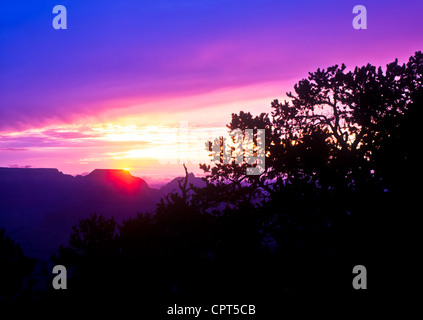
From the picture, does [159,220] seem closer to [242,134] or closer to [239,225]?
[239,225]

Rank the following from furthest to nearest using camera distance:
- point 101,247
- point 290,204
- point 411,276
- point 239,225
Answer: point 101,247, point 239,225, point 290,204, point 411,276

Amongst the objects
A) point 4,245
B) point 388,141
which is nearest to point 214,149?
point 388,141

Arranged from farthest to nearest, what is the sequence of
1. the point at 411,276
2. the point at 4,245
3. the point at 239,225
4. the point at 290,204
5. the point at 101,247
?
the point at 4,245 → the point at 101,247 → the point at 239,225 → the point at 290,204 → the point at 411,276

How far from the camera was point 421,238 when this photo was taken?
10328mm

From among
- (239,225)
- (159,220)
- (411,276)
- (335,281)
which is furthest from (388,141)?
(159,220)

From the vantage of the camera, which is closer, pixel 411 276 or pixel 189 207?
pixel 411 276

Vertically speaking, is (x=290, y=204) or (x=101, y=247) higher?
(x=290, y=204)

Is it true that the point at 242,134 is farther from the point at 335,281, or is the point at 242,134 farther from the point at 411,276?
the point at 411,276

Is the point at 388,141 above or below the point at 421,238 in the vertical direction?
above

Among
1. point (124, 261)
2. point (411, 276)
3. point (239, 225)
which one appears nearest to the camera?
point (411, 276)

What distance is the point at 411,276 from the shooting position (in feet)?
33.6

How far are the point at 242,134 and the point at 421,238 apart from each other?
951 cm

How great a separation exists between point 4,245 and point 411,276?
71.8 feet
